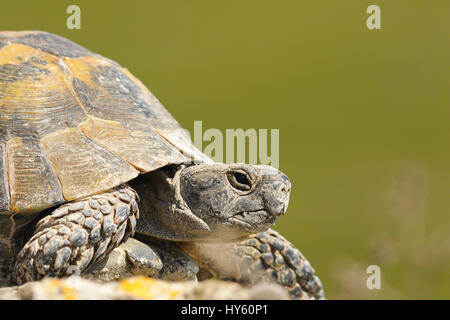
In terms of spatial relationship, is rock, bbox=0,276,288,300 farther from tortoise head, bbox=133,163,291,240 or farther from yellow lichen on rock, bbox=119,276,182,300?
tortoise head, bbox=133,163,291,240

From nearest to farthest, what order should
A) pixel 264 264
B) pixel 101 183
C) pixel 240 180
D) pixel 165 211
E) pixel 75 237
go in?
pixel 75 237 → pixel 101 183 → pixel 240 180 → pixel 165 211 → pixel 264 264

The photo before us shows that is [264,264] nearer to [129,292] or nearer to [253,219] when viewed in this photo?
[253,219]

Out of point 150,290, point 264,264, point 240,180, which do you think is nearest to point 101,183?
point 240,180

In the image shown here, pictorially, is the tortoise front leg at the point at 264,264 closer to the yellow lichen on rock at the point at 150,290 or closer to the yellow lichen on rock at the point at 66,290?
the yellow lichen on rock at the point at 150,290

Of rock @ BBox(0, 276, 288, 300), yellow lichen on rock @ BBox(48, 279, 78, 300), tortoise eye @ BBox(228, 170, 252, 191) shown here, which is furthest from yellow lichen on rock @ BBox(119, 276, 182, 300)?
tortoise eye @ BBox(228, 170, 252, 191)

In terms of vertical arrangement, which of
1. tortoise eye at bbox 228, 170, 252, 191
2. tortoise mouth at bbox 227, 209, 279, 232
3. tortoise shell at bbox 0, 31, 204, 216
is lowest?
tortoise mouth at bbox 227, 209, 279, 232

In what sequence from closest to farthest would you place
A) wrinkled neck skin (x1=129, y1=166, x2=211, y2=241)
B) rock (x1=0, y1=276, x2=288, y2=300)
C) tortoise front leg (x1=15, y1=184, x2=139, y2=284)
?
rock (x1=0, y1=276, x2=288, y2=300) → tortoise front leg (x1=15, y1=184, x2=139, y2=284) → wrinkled neck skin (x1=129, y1=166, x2=211, y2=241)
